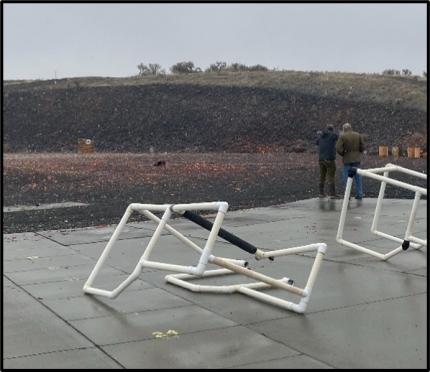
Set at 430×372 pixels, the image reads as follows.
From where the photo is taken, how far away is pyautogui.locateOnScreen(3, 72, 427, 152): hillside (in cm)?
4150

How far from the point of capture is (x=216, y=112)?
47375 millimetres

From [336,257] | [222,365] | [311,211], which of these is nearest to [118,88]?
[311,211]

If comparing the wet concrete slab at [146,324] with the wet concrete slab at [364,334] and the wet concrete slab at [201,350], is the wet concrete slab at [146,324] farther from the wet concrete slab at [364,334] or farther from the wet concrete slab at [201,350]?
the wet concrete slab at [364,334]

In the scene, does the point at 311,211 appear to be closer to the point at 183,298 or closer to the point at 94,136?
the point at 183,298

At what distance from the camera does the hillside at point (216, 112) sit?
136 feet

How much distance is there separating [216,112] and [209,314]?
137 ft

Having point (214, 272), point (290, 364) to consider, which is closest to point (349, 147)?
point (214, 272)

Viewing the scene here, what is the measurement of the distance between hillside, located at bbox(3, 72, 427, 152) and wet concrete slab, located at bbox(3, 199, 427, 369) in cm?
2786

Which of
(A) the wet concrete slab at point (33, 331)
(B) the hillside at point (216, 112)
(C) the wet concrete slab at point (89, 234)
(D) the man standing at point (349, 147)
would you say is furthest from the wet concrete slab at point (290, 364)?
(B) the hillside at point (216, 112)

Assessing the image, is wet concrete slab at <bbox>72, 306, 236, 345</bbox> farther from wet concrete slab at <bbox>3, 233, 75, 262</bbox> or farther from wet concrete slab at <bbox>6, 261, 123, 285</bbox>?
wet concrete slab at <bbox>3, 233, 75, 262</bbox>

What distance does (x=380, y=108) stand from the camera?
44.0 m

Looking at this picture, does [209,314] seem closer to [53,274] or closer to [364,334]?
[364,334]

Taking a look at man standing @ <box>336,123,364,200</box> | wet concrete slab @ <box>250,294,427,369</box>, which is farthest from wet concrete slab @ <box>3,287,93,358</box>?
man standing @ <box>336,123,364,200</box>

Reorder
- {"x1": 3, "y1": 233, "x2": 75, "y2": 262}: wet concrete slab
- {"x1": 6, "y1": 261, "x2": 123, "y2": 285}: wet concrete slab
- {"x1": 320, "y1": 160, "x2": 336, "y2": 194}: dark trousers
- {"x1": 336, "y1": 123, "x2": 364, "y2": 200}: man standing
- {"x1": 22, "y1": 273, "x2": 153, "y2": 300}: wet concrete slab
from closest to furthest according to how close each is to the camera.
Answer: {"x1": 22, "y1": 273, "x2": 153, "y2": 300}: wet concrete slab → {"x1": 6, "y1": 261, "x2": 123, "y2": 285}: wet concrete slab → {"x1": 3, "y1": 233, "x2": 75, "y2": 262}: wet concrete slab → {"x1": 336, "y1": 123, "x2": 364, "y2": 200}: man standing → {"x1": 320, "y1": 160, "x2": 336, "y2": 194}: dark trousers
